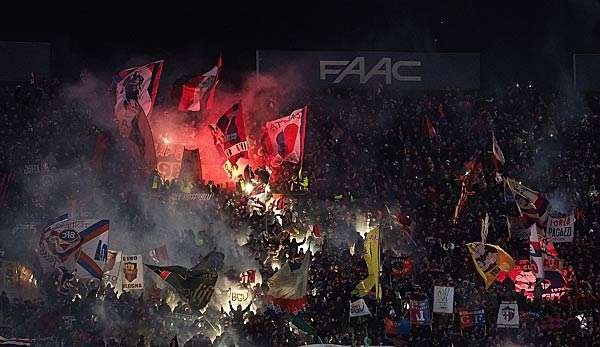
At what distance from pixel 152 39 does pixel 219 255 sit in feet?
21.2

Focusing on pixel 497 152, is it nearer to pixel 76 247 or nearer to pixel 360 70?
pixel 360 70

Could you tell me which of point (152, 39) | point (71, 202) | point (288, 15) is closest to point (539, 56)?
point (288, 15)

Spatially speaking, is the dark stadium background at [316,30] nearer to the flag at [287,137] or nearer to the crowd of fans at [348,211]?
the crowd of fans at [348,211]

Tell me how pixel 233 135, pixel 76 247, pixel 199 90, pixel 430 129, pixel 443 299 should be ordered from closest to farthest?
pixel 443 299, pixel 76 247, pixel 233 135, pixel 199 90, pixel 430 129

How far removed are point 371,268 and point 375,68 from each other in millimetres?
6497

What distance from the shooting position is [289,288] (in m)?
19.7

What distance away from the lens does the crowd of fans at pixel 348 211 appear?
19.4 m

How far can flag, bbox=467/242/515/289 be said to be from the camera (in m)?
20.2

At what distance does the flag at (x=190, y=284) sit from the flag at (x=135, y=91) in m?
3.47

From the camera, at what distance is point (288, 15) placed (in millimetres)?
24719

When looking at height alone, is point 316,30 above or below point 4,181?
above

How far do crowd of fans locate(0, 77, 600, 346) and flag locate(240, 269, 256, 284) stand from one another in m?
0.26

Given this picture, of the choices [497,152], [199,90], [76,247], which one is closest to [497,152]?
[497,152]

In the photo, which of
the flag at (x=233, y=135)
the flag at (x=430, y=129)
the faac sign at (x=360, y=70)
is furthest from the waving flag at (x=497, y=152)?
the flag at (x=233, y=135)
